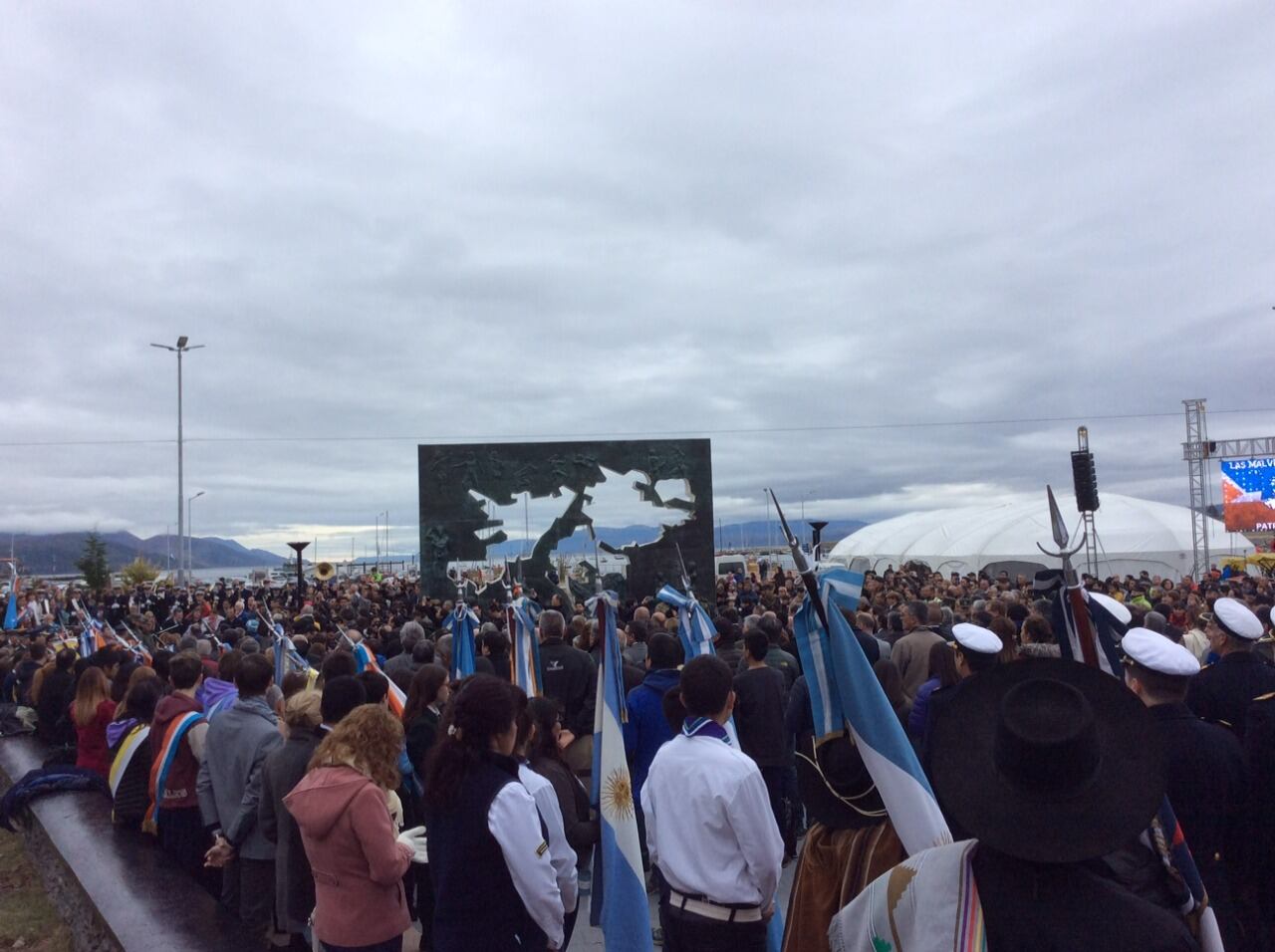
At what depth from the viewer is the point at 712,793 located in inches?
141

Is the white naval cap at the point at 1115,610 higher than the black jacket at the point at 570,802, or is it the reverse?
the white naval cap at the point at 1115,610

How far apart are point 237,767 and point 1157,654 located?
4485mm

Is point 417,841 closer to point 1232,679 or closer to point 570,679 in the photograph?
point 570,679

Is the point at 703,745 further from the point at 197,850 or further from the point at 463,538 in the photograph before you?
the point at 463,538

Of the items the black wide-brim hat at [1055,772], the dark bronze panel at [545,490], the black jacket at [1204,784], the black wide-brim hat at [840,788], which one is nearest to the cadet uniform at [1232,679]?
the black jacket at [1204,784]

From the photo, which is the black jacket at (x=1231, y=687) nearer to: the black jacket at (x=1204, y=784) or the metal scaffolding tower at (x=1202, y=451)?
the black jacket at (x=1204, y=784)

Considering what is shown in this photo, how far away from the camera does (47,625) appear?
19000mm

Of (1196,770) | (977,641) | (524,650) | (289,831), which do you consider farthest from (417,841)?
(524,650)

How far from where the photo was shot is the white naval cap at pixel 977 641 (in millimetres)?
5297

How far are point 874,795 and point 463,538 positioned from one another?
24778 millimetres

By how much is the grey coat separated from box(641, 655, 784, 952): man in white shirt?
2.40m

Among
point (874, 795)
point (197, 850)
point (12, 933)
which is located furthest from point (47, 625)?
point (874, 795)

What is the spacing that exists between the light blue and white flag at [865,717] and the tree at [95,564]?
50.5m

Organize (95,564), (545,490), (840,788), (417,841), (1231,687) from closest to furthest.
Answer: (840,788), (417,841), (1231,687), (545,490), (95,564)
